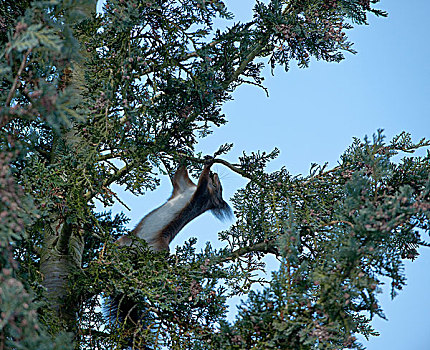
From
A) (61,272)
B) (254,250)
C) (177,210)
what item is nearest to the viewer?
(254,250)

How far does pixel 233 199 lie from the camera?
235 cm

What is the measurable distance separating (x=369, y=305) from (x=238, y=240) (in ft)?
3.32

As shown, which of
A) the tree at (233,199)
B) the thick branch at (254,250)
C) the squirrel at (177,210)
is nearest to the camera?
the tree at (233,199)

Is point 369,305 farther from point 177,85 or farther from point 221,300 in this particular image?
point 177,85

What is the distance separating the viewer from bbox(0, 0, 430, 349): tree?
4.75 feet

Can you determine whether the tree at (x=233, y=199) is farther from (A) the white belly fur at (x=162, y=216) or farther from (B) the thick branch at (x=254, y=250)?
(A) the white belly fur at (x=162, y=216)

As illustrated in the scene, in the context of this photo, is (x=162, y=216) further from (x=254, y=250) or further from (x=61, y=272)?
(x=254, y=250)

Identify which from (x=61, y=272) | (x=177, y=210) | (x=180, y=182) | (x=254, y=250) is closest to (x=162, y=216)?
(x=177, y=210)

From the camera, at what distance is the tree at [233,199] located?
4.75 feet

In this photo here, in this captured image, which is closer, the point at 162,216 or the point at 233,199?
the point at 233,199

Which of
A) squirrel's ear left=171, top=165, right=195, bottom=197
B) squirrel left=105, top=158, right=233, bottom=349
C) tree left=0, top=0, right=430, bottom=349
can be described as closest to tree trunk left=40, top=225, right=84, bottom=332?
tree left=0, top=0, right=430, bottom=349

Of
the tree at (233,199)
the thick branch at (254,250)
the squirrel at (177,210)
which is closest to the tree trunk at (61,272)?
the tree at (233,199)

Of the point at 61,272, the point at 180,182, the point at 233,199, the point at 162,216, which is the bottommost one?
the point at 61,272

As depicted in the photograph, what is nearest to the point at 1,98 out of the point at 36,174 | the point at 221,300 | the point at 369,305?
the point at 36,174
